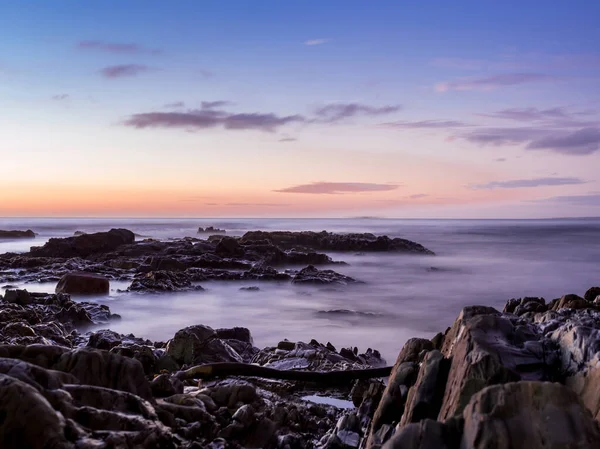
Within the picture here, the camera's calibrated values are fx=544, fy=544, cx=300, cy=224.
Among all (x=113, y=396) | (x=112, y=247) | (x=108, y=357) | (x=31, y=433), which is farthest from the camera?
(x=112, y=247)

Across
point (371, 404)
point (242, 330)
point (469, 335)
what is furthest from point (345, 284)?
point (469, 335)

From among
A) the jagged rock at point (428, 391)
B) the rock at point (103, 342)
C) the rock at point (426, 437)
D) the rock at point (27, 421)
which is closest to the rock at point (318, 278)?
the rock at point (103, 342)

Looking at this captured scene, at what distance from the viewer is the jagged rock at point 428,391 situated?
11.5ft

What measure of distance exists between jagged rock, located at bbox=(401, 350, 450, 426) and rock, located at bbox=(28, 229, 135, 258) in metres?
24.5

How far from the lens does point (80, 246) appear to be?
2627 centimetres

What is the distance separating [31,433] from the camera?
2957 millimetres

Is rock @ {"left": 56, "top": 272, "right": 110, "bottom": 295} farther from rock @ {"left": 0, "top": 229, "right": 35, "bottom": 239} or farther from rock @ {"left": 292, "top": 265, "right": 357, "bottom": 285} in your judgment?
rock @ {"left": 0, "top": 229, "right": 35, "bottom": 239}

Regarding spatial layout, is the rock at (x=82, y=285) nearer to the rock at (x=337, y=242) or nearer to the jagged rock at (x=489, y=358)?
the jagged rock at (x=489, y=358)

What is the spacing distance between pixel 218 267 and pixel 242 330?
1185 centimetres

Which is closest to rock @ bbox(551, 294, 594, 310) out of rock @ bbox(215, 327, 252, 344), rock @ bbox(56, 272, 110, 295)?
rock @ bbox(215, 327, 252, 344)

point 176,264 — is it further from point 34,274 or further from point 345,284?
point 345,284

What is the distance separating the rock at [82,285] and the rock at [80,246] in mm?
10824

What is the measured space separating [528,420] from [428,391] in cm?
107

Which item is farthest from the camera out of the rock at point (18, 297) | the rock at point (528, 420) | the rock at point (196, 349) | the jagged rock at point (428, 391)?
the rock at point (18, 297)
